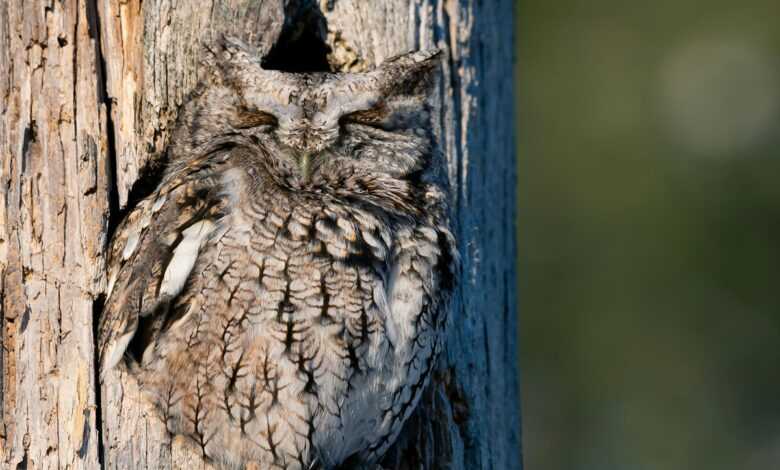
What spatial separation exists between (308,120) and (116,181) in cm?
50

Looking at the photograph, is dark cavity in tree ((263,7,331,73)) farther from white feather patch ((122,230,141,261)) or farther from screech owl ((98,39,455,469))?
white feather patch ((122,230,141,261))

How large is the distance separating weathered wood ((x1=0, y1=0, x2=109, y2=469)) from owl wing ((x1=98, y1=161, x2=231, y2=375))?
50mm

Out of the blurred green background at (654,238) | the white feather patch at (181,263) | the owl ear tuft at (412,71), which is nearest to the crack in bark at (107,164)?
the white feather patch at (181,263)

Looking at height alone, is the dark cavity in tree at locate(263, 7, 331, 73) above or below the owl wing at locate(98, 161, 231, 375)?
above

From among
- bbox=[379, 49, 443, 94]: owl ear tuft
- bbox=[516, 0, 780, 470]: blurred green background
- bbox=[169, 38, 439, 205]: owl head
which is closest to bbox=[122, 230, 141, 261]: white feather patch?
bbox=[169, 38, 439, 205]: owl head

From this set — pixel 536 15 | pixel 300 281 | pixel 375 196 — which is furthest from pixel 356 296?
pixel 536 15

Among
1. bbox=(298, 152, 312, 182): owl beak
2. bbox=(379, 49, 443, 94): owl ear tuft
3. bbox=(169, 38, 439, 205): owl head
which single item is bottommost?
bbox=(298, 152, 312, 182): owl beak

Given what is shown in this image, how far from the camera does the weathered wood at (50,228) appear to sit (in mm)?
2537

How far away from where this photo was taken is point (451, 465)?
2.94 m

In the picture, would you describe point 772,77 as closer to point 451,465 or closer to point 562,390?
point 562,390

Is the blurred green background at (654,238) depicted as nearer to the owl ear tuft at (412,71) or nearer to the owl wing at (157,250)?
the owl ear tuft at (412,71)

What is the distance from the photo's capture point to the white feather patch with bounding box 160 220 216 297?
2545mm

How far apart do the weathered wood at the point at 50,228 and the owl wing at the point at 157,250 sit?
0.16 ft

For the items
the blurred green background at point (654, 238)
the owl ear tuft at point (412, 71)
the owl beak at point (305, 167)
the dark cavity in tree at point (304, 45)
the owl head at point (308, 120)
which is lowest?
the blurred green background at point (654, 238)
